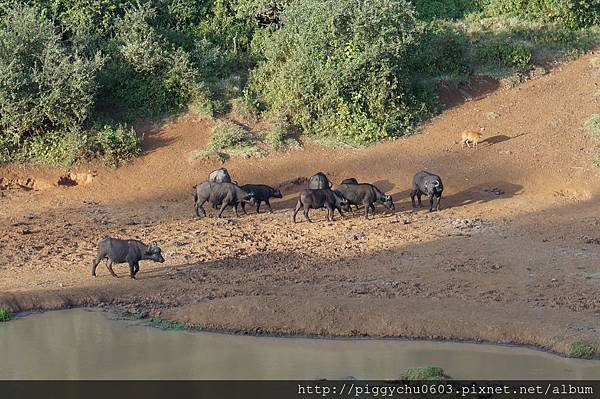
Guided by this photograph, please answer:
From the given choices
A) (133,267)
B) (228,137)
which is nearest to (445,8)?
(228,137)

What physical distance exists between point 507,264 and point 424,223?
2922 mm

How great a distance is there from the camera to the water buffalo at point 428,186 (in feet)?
64.5

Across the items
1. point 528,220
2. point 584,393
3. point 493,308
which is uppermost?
point 528,220

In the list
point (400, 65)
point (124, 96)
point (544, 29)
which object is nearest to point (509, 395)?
point (400, 65)

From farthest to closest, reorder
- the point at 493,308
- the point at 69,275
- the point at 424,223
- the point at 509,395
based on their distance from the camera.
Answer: the point at 424,223
the point at 69,275
the point at 493,308
the point at 509,395

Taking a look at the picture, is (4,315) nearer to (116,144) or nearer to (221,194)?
(221,194)

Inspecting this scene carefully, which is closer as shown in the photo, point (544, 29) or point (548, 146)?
point (548, 146)

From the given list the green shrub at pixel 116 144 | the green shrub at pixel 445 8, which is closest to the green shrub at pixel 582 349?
the green shrub at pixel 116 144

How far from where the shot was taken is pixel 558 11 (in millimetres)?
27469

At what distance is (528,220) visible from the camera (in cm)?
1906

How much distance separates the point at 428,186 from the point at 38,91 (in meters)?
9.52

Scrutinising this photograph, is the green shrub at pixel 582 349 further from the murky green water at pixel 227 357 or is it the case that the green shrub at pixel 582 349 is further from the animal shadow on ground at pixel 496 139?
the animal shadow on ground at pixel 496 139

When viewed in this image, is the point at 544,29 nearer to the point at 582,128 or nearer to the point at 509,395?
the point at 582,128

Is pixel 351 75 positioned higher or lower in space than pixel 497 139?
higher
